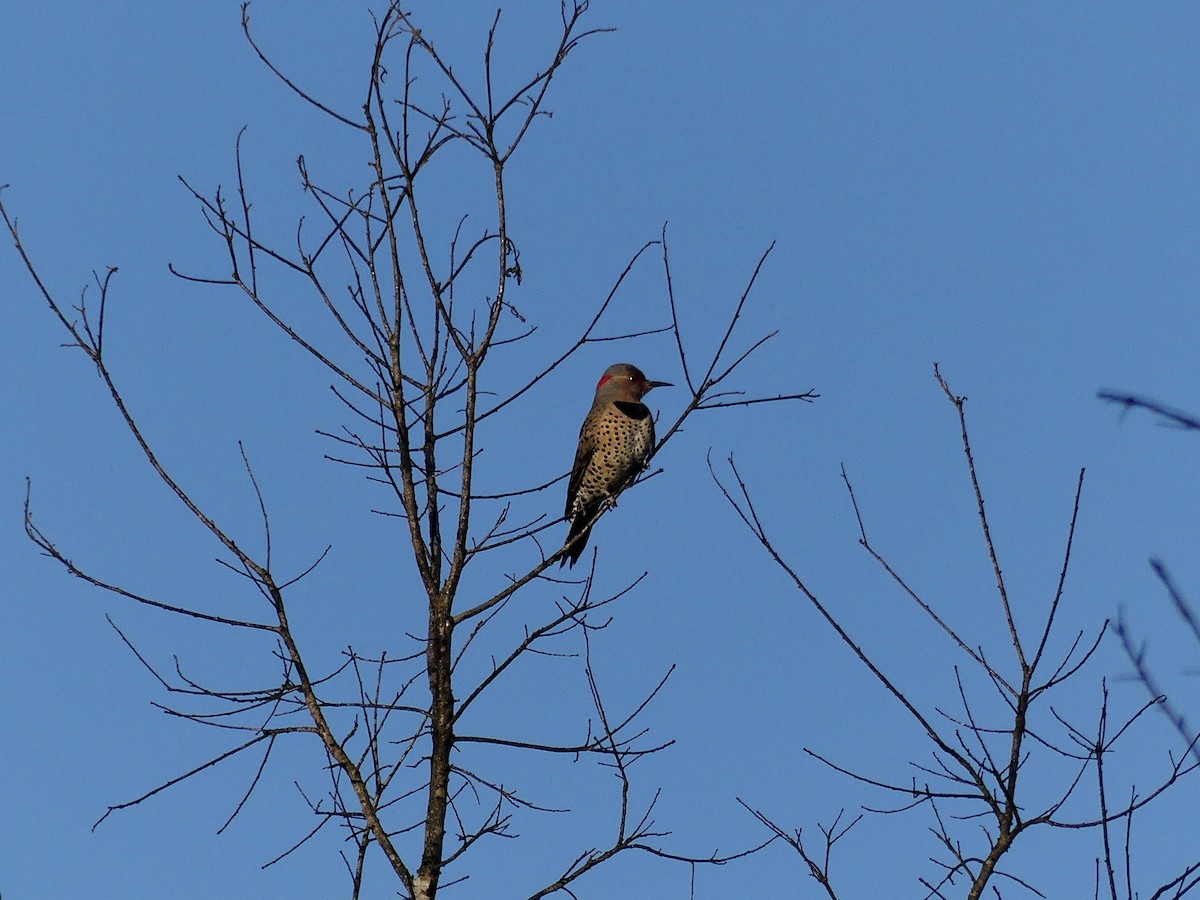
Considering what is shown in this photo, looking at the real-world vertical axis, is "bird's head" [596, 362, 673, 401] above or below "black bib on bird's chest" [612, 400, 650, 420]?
above

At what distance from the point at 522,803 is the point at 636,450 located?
166 inches

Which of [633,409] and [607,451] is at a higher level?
[633,409]

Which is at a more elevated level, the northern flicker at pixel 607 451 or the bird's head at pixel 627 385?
the bird's head at pixel 627 385

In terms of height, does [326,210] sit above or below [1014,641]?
above

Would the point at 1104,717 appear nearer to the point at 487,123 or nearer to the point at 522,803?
the point at 522,803

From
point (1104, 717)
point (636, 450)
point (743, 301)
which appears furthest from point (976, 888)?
point (636, 450)

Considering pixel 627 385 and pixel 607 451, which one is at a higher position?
pixel 627 385

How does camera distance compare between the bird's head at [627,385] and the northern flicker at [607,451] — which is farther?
the bird's head at [627,385]

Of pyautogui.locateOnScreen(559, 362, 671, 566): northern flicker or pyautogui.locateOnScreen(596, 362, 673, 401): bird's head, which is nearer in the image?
pyautogui.locateOnScreen(559, 362, 671, 566): northern flicker

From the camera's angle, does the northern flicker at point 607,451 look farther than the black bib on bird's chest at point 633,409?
No

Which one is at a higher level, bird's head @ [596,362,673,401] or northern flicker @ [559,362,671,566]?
bird's head @ [596,362,673,401]

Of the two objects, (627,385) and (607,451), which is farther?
(627,385)

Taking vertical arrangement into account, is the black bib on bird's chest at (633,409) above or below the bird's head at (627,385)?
below

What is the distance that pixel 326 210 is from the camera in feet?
15.2
